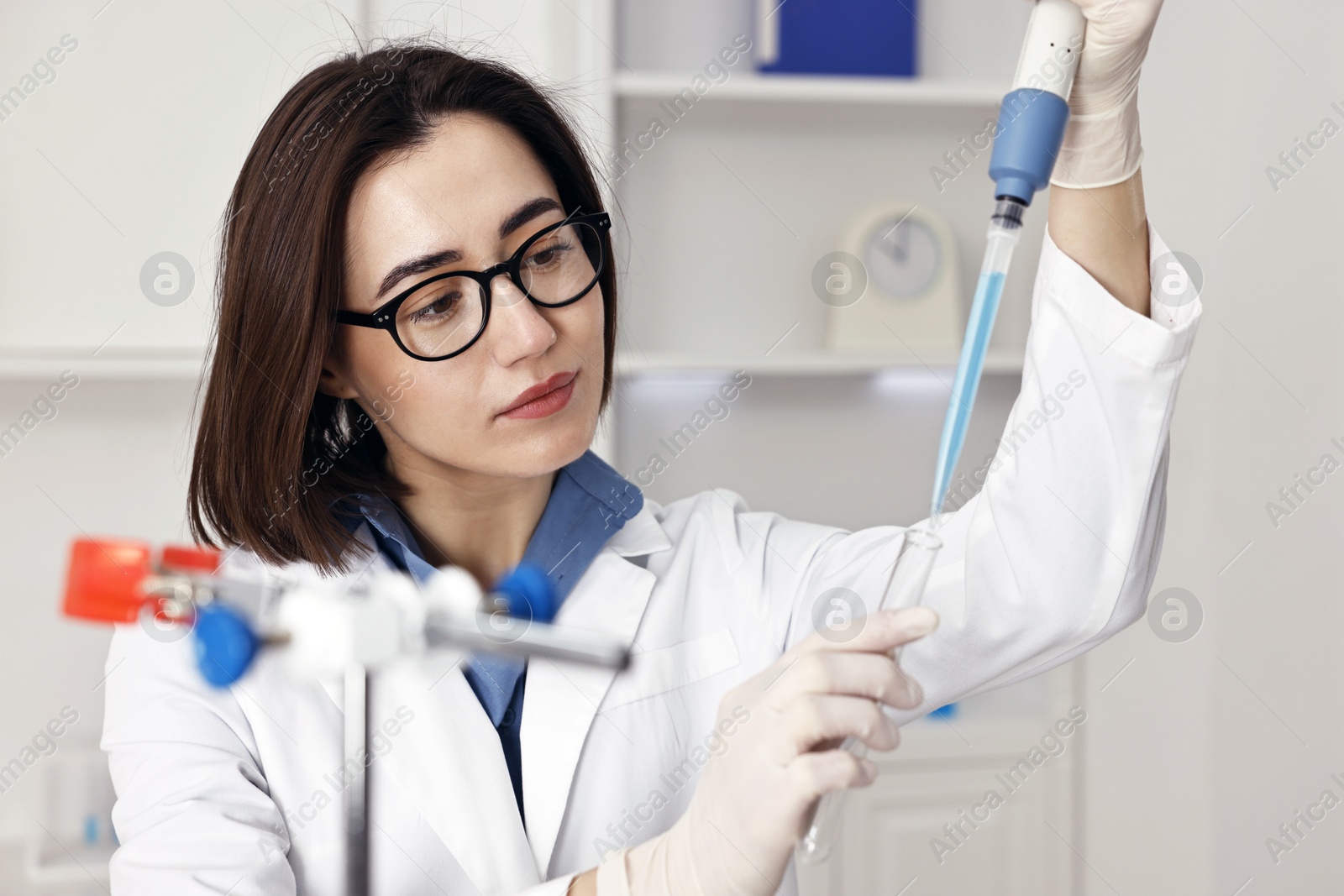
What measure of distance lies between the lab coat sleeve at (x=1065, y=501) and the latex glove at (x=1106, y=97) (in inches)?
2.6

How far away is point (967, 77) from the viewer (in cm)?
214

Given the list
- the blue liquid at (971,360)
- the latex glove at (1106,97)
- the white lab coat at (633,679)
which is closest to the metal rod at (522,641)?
→ the blue liquid at (971,360)

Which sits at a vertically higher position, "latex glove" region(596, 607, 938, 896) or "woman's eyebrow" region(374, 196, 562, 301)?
"woman's eyebrow" region(374, 196, 562, 301)

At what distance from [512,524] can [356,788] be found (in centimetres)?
77

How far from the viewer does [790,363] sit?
6.12 feet

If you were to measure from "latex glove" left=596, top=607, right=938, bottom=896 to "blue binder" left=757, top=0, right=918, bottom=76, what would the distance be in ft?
4.93

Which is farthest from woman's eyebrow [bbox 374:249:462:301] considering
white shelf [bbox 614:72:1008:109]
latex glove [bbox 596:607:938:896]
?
white shelf [bbox 614:72:1008:109]

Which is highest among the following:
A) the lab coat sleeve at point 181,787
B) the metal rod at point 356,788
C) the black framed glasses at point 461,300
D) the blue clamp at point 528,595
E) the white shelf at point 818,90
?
the white shelf at point 818,90

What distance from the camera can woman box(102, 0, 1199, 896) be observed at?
797 mm

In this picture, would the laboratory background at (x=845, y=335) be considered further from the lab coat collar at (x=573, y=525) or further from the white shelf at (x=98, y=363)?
the lab coat collar at (x=573, y=525)

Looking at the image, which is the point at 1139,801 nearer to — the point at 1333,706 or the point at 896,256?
the point at 1333,706

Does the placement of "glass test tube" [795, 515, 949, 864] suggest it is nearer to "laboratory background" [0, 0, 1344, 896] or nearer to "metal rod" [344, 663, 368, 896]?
"metal rod" [344, 663, 368, 896]

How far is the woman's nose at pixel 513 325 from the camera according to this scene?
969mm

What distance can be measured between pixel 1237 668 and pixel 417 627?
5.64ft
